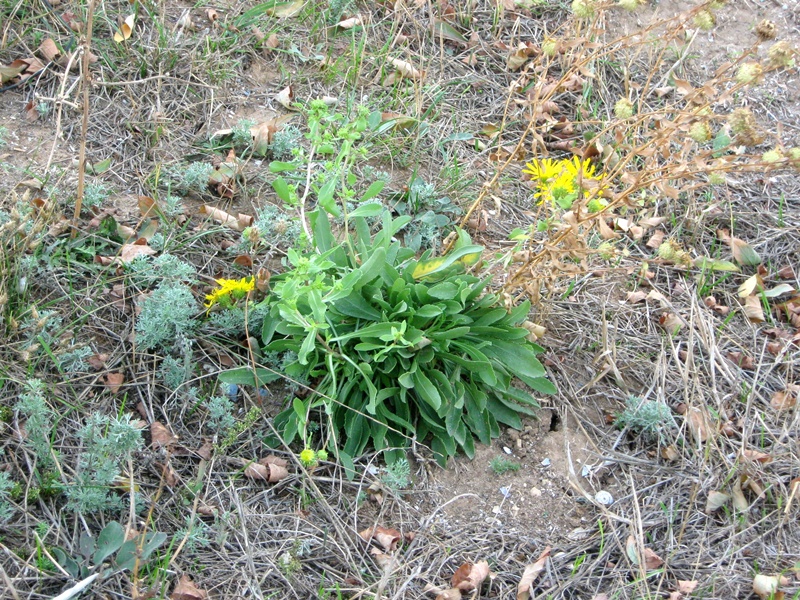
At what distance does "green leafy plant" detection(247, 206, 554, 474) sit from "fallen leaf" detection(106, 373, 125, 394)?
1.35ft

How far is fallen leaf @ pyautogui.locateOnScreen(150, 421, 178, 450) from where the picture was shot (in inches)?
101

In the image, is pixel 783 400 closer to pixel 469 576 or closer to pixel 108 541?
pixel 469 576

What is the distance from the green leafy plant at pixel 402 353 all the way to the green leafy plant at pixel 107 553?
0.58m

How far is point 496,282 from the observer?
3.18 meters

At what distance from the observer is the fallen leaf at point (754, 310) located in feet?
11.2

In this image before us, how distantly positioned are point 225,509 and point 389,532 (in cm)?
54

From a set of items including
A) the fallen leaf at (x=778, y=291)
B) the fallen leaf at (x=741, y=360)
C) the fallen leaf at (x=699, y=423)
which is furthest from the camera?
the fallen leaf at (x=778, y=291)

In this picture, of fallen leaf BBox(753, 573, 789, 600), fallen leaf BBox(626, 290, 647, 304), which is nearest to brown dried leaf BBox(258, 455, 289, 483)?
fallen leaf BBox(753, 573, 789, 600)

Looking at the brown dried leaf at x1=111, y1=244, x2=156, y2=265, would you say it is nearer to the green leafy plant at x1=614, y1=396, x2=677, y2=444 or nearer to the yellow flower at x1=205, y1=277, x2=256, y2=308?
the yellow flower at x1=205, y1=277, x2=256, y2=308

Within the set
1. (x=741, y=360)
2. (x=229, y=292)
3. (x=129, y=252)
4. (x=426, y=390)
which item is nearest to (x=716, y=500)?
(x=741, y=360)

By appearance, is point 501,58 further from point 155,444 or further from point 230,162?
point 155,444

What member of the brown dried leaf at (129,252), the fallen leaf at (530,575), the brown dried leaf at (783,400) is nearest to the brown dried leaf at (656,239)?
the brown dried leaf at (783,400)

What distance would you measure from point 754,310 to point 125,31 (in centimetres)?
318

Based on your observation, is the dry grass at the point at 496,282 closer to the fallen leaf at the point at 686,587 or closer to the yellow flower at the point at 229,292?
the fallen leaf at the point at 686,587
